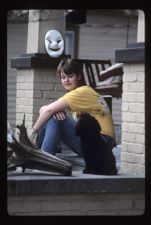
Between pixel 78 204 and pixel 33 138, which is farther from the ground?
pixel 33 138

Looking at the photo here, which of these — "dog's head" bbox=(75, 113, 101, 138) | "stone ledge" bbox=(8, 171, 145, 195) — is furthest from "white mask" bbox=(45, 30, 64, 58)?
"stone ledge" bbox=(8, 171, 145, 195)

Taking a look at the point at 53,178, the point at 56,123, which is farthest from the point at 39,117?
the point at 53,178

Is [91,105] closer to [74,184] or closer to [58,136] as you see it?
[58,136]

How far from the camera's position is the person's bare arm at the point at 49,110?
19.5ft

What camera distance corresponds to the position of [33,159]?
586 cm

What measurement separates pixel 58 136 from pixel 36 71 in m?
0.90

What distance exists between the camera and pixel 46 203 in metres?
5.81

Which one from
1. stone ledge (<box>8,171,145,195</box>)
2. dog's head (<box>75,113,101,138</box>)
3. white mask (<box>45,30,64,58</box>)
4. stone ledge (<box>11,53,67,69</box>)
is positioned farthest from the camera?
stone ledge (<box>11,53,67,69</box>)

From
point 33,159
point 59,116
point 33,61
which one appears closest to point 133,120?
point 59,116

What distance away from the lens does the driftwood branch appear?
5820 mm

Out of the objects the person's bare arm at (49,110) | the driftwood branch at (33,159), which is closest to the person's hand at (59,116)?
the person's bare arm at (49,110)

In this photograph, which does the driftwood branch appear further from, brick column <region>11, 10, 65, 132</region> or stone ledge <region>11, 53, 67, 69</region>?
stone ledge <region>11, 53, 67, 69</region>

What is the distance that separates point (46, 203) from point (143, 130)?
0.97m

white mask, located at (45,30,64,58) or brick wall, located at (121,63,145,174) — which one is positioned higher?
white mask, located at (45,30,64,58)
